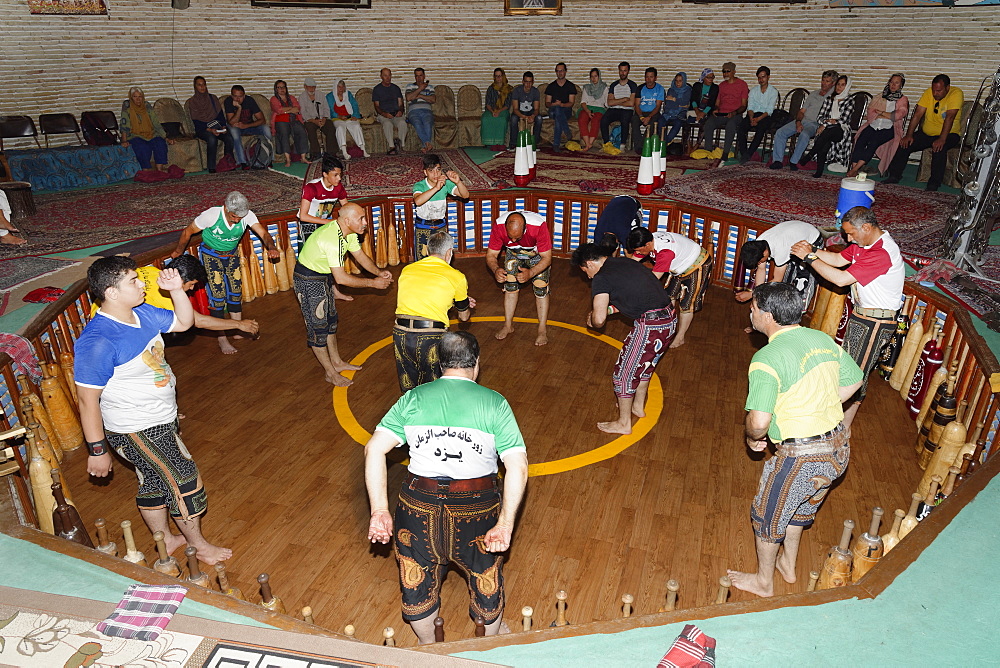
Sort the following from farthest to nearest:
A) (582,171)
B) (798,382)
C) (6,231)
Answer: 1. (582,171)
2. (6,231)
3. (798,382)

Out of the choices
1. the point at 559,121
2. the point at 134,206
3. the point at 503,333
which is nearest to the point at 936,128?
the point at 559,121

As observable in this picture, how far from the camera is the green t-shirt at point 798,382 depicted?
3.24 meters

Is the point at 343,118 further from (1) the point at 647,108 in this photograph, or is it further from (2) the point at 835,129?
(2) the point at 835,129

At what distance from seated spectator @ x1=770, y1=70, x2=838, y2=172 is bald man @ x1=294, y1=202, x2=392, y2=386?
8.32m

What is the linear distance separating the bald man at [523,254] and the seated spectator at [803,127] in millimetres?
6654

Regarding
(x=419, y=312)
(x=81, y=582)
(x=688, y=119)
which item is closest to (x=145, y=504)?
(x=81, y=582)

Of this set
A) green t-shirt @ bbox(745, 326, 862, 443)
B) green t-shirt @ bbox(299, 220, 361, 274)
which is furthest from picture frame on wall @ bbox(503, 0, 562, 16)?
green t-shirt @ bbox(745, 326, 862, 443)

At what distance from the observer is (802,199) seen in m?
9.44

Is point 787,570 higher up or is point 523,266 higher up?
point 523,266

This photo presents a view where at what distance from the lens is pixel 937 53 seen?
12.1 m

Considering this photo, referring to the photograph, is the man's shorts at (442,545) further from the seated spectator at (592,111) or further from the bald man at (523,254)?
the seated spectator at (592,111)

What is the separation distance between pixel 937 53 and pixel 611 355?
9.77 m

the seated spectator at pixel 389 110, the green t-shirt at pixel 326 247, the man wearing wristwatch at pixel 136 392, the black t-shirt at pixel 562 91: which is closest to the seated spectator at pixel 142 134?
the seated spectator at pixel 389 110

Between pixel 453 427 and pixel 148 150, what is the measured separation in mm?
10571
